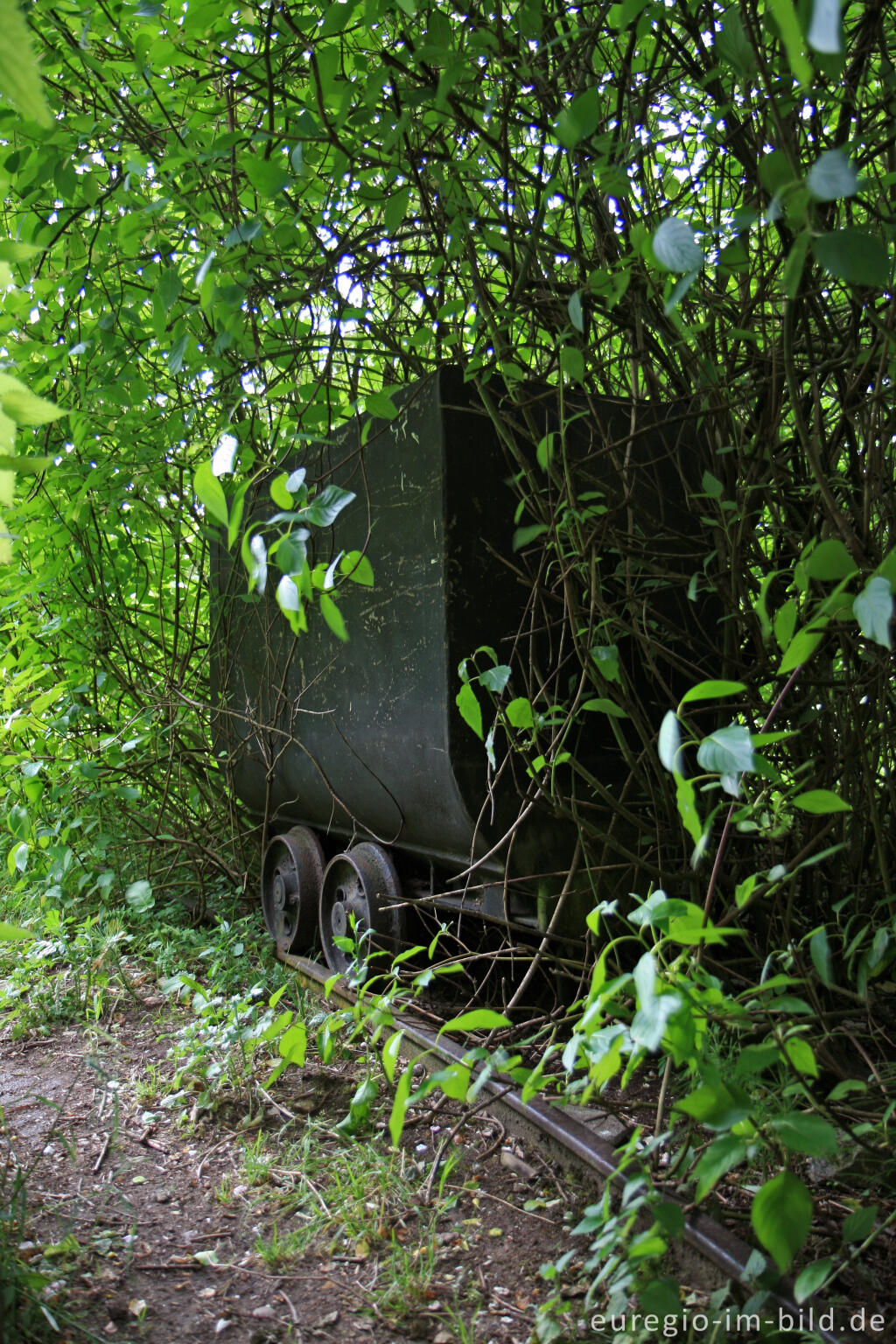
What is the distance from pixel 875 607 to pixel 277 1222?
68.7 inches

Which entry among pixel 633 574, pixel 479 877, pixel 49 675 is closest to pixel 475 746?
pixel 479 877

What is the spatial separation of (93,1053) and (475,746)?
1563 mm

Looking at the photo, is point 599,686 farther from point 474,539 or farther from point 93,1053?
point 93,1053

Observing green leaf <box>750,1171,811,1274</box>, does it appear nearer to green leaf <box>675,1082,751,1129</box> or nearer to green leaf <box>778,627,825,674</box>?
green leaf <box>675,1082,751,1129</box>

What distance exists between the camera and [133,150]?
Answer: 2.48 m

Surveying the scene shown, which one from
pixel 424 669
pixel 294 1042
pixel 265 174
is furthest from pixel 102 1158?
pixel 265 174

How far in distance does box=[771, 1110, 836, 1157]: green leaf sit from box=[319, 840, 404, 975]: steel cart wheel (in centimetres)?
179

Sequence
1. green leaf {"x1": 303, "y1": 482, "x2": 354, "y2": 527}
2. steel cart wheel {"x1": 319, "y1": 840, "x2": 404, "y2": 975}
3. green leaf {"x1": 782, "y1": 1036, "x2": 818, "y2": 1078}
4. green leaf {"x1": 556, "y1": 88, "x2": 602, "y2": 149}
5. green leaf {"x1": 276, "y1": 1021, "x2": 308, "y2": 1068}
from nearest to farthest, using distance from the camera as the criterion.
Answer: green leaf {"x1": 782, "y1": 1036, "x2": 818, "y2": 1078}
green leaf {"x1": 303, "y1": 482, "x2": 354, "y2": 527}
green leaf {"x1": 556, "y1": 88, "x2": 602, "y2": 149}
green leaf {"x1": 276, "y1": 1021, "x2": 308, "y2": 1068}
steel cart wheel {"x1": 319, "y1": 840, "x2": 404, "y2": 975}

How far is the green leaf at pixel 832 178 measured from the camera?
922mm

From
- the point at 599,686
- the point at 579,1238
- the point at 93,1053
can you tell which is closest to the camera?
the point at 579,1238

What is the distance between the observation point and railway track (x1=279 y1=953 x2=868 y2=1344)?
1490mm

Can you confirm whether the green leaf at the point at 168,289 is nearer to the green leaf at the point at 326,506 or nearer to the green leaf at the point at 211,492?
the green leaf at the point at 326,506

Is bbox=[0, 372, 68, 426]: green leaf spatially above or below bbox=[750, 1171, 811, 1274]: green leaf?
above

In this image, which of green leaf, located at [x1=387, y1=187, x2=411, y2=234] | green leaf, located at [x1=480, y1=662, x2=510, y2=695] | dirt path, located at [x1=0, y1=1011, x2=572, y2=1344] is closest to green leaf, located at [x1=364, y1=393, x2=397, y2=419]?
green leaf, located at [x1=387, y1=187, x2=411, y2=234]
